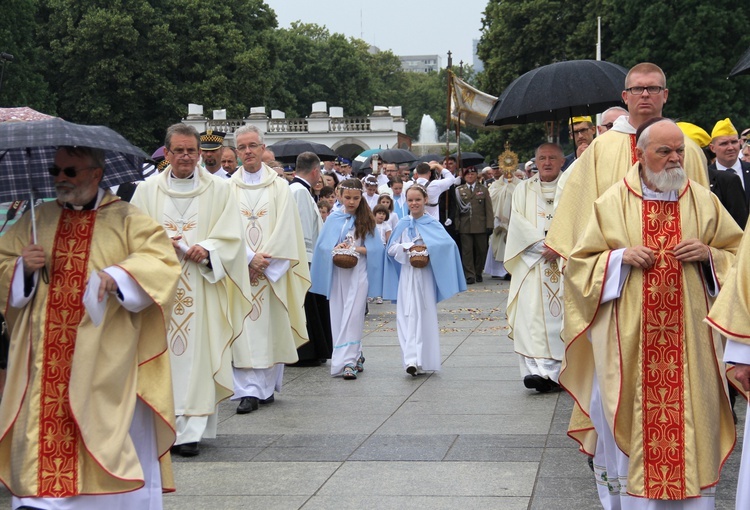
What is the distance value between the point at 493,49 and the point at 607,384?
141 feet

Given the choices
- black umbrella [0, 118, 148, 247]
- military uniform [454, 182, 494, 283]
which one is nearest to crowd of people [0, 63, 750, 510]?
black umbrella [0, 118, 148, 247]

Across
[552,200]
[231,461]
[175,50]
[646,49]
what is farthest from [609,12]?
[231,461]

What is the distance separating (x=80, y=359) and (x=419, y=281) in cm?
605

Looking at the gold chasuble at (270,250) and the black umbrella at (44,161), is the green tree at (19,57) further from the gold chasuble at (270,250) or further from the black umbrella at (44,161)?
the black umbrella at (44,161)

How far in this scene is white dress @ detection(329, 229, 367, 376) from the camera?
11.0 metres

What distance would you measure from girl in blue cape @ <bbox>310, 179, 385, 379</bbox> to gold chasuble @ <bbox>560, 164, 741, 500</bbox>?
5399mm

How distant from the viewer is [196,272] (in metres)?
7.95

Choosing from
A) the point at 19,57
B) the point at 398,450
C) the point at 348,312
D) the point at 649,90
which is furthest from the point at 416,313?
the point at 19,57

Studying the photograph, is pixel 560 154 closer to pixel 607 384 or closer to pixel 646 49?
pixel 607 384

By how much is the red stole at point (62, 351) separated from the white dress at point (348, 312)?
5.66m

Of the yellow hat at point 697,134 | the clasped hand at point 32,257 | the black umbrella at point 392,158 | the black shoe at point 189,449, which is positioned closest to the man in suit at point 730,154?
the yellow hat at point 697,134

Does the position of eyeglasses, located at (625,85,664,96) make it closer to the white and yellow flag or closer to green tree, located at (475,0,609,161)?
the white and yellow flag

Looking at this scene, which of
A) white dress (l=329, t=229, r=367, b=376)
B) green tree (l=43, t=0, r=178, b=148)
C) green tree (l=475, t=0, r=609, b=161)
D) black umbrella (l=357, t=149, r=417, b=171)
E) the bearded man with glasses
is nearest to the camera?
the bearded man with glasses

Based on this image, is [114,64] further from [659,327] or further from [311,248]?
[659,327]
